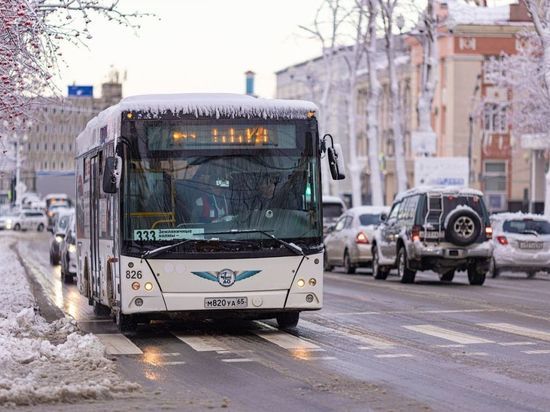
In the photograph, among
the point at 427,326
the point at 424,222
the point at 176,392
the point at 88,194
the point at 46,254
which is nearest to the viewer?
the point at 176,392

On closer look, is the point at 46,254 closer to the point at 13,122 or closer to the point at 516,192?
the point at 13,122

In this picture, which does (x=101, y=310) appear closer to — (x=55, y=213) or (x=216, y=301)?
(x=216, y=301)

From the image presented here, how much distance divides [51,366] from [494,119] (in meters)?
79.8

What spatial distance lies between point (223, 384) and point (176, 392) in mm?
696

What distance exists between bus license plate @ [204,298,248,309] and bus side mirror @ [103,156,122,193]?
176 cm

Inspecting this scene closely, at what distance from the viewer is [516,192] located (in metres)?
90.6

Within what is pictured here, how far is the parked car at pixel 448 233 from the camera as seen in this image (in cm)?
3006

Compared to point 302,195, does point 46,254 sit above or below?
below

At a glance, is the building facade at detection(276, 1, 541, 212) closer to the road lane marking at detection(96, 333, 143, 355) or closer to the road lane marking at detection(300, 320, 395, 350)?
the road lane marking at detection(300, 320, 395, 350)

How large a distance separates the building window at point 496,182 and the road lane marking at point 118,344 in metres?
74.2

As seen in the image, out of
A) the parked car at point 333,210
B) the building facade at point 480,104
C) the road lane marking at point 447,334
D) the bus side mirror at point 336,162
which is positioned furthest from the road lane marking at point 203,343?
the building facade at point 480,104

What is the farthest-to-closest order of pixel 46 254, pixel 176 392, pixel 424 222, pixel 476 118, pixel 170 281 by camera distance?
1. pixel 476 118
2. pixel 46 254
3. pixel 424 222
4. pixel 170 281
5. pixel 176 392

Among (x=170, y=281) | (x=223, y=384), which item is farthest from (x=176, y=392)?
(x=170, y=281)

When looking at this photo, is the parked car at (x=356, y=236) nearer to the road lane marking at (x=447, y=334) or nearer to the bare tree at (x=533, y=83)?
the bare tree at (x=533, y=83)
